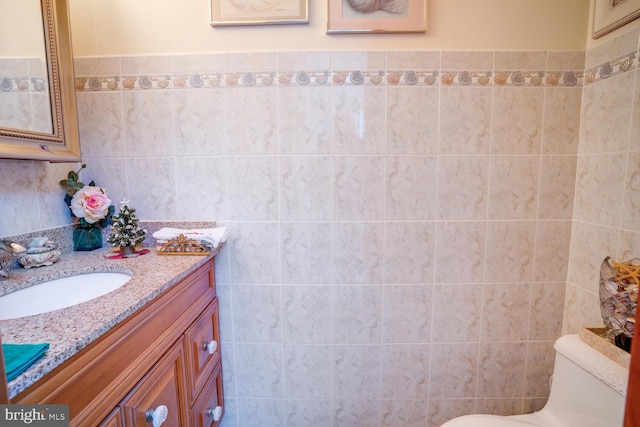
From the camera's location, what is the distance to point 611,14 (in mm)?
1115

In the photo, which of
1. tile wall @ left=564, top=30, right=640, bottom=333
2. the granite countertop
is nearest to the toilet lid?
tile wall @ left=564, top=30, right=640, bottom=333

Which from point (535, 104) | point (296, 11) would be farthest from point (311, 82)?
point (535, 104)

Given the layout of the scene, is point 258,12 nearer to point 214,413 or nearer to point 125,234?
point 125,234

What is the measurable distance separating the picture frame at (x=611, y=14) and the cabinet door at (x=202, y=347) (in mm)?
1981

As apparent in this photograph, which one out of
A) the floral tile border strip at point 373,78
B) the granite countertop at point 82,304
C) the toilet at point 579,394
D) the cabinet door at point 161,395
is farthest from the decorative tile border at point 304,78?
the toilet at point 579,394

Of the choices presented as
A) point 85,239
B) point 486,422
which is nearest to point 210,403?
point 85,239

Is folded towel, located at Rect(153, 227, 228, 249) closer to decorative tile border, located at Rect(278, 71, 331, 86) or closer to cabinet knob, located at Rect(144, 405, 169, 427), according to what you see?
cabinet knob, located at Rect(144, 405, 169, 427)

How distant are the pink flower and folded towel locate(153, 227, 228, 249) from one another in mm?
238

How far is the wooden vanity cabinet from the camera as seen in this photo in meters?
0.55

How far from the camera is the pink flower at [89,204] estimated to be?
114cm

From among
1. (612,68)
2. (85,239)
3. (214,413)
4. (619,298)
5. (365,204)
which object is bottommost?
(214,413)

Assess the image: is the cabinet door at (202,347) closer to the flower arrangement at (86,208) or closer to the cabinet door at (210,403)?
the cabinet door at (210,403)

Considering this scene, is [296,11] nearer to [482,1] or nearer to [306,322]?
[482,1]

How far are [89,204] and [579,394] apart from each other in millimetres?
1937
